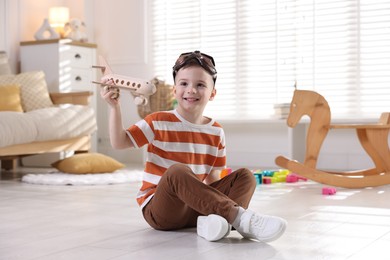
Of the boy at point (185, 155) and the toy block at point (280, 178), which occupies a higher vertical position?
the boy at point (185, 155)

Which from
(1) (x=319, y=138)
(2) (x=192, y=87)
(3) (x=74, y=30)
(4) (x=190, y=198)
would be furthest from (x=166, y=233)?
(3) (x=74, y=30)

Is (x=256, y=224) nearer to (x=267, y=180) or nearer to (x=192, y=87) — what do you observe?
(x=192, y=87)

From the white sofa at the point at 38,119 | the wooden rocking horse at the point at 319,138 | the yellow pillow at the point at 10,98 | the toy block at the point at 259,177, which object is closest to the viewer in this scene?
the wooden rocking horse at the point at 319,138

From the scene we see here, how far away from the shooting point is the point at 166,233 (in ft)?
6.45

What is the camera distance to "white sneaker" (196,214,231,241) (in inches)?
69.0

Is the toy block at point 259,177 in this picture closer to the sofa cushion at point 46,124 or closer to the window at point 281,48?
→ the window at point 281,48

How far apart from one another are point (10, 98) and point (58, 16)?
4.08 feet

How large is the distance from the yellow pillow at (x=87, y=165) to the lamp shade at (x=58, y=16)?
1.62m

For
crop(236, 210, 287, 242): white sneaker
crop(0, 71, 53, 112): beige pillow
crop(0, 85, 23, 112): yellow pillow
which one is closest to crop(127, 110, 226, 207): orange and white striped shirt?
crop(236, 210, 287, 242): white sneaker

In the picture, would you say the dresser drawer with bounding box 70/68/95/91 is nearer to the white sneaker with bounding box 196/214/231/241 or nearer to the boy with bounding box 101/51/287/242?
the boy with bounding box 101/51/287/242

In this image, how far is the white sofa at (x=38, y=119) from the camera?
3748mm

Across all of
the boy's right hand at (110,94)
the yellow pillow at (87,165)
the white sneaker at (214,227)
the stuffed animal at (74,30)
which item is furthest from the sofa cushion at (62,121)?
the white sneaker at (214,227)

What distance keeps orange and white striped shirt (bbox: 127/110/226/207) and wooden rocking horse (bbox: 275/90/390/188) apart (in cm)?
153

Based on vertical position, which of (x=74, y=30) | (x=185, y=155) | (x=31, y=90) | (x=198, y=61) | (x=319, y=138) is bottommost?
(x=319, y=138)
